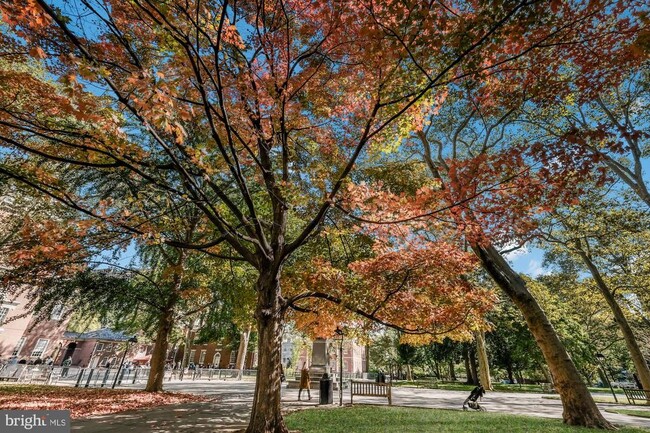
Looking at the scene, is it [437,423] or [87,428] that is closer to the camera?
[87,428]

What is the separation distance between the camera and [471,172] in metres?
5.69

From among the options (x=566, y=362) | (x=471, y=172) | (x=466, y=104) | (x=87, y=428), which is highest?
(x=466, y=104)

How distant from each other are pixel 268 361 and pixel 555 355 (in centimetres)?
890

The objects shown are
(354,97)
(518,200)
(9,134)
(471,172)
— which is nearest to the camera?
(471,172)

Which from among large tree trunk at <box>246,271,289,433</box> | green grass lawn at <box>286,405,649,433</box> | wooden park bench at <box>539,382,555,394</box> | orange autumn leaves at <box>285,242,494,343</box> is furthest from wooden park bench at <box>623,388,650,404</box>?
large tree trunk at <box>246,271,289,433</box>

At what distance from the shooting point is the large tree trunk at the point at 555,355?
847 centimetres

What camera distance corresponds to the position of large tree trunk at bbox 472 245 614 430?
27.8 feet

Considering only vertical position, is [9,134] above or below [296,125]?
below

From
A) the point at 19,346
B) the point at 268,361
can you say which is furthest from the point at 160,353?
the point at 19,346

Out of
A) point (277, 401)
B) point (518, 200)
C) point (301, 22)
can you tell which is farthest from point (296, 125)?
point (277, 401)

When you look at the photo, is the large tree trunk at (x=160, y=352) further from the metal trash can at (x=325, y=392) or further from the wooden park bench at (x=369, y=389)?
the wooden park bench at (x=369, y=389)

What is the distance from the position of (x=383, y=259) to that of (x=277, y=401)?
433 centimetres

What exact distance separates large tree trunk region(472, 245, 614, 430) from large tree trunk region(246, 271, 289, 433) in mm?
6667

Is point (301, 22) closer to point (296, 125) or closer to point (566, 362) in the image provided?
point (296, 125)
